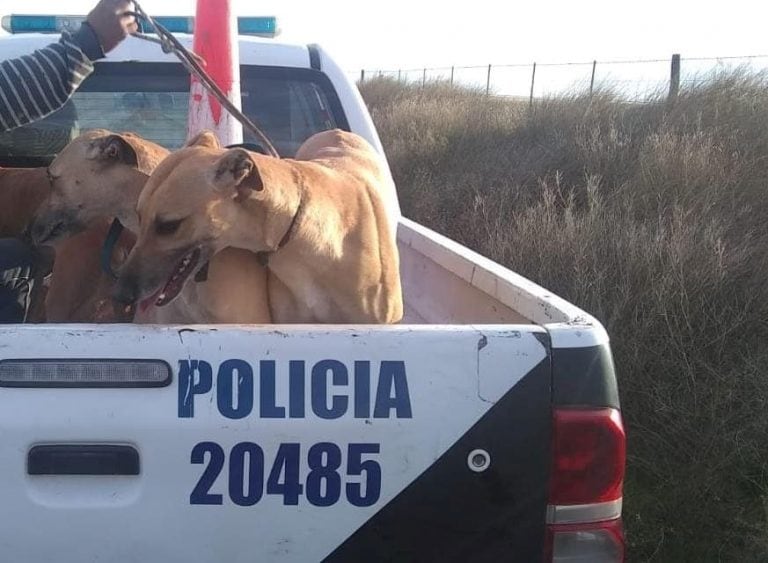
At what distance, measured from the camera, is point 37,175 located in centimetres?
317

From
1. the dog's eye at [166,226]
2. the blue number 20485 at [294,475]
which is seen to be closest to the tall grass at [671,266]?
the blue number 20485 at [294,475]

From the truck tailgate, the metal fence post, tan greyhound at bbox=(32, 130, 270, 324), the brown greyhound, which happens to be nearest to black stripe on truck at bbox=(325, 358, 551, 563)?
the truck tailgate

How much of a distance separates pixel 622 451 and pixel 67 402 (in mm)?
1108

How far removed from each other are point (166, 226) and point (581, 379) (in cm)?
113

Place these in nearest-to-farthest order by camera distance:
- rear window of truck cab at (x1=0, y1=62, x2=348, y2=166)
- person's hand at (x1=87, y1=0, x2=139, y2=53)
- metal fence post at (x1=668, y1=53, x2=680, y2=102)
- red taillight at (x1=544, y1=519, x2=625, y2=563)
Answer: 1. red taillight at (x1=544, y1=519, x2=625, y2=563)
2. person's hand at (x1=87, y1=0, x2=139, y2=53)
3. rear window of truck cab at (x1=0, y1=62, x2=348, y2=166)
4. metal fence post at (x1=668, y1=53, x2=680, y2=102)

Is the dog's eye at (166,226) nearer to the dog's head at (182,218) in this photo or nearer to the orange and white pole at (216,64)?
the dog's head at (182,218)

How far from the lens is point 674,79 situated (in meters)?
9.67

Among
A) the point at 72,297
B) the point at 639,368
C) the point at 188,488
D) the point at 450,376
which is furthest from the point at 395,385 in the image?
the point at 639,368

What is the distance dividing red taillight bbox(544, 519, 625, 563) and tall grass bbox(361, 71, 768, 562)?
2087 mm

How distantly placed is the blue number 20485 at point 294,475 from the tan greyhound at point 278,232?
0.70m

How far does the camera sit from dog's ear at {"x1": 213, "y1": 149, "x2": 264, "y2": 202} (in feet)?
7.22

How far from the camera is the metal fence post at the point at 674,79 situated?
9.22 m

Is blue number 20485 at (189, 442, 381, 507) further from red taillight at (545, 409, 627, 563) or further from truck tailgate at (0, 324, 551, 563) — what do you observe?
red taillight at (545, 409, 627, 563)

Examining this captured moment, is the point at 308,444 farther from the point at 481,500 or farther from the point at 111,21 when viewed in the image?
the point at 111,21
